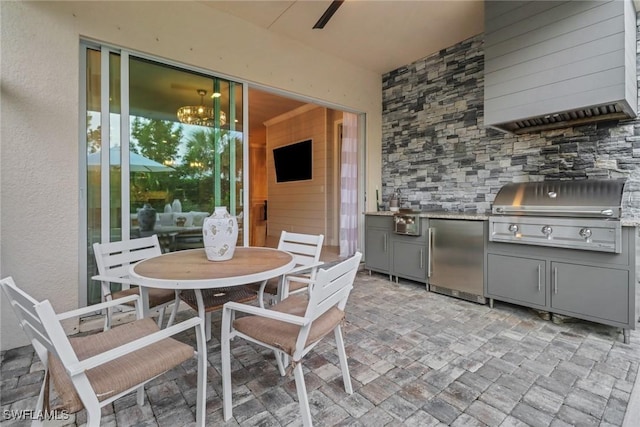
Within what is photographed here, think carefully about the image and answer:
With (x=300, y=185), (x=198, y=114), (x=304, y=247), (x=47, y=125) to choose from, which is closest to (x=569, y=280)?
(x=304, y=247)

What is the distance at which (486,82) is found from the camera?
3.00m

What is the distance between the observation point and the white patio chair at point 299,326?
4.14 ft

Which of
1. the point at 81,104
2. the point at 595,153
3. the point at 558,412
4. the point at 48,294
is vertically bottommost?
the point at 558,412

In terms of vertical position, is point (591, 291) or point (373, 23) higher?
point (373, 23)

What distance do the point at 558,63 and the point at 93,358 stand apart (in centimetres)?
367

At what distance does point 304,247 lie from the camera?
2426 mm

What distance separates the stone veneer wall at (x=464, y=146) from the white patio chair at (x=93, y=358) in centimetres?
352

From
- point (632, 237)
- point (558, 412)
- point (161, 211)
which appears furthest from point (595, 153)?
point (161, 211)

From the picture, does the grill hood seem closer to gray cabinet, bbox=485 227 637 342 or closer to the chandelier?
gray cabinet, bbox=485 227 637 342

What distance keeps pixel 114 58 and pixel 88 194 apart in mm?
1215

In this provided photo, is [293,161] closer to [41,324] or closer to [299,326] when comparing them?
[299,326]

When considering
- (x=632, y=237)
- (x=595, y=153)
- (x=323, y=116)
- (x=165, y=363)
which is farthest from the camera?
(x=323, y=116)

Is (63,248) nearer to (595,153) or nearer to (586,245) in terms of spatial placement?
(586,245)

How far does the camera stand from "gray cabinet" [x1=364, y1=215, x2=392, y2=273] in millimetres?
3908
